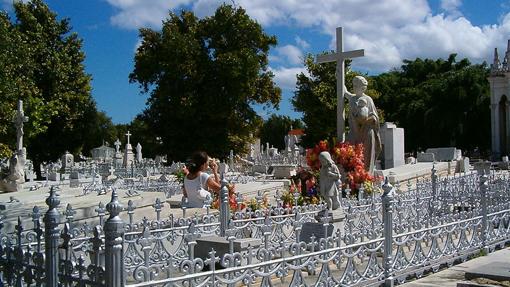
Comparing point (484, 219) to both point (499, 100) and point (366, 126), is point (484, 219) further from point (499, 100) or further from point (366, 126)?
point (499, 100)

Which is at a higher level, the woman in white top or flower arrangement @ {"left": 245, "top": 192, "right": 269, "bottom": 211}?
the woman in white top

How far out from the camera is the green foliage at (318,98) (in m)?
37.1

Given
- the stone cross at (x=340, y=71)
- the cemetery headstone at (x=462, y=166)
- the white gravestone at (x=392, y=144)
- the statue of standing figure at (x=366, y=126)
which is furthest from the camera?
the cemetery headstone at (x=462, y=166)

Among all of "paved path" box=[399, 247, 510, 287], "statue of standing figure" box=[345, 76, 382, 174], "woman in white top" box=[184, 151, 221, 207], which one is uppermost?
"statue of standing figure" box=[345, 76, 382, 174]

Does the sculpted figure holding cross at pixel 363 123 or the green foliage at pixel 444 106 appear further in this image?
the green foliage at pixel 444 106

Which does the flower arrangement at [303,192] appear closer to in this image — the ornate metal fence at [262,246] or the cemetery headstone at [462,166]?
the ornate metal fence at [262,246]

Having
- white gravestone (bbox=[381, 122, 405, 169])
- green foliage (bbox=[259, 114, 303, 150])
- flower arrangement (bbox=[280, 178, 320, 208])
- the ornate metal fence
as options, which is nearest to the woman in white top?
the ornate metal fence

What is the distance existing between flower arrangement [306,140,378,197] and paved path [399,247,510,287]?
4.37 metres

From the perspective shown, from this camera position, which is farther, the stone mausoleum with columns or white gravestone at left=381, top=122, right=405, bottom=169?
the stone mausoleum with columns

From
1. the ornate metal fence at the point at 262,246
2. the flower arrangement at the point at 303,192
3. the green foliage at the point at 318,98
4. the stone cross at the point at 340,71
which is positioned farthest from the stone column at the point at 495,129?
the flower arrangement at the point at 303,192

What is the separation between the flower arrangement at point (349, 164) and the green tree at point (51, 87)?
597 inches

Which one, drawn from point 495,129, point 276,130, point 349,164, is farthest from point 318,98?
point 276,130

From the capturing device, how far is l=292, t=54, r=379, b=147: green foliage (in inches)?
1459

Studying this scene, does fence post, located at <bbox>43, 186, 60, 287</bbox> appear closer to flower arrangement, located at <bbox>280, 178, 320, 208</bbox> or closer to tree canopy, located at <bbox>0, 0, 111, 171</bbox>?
flower arrangement, located at <bbox>280, 178, 320, 208</bbox>
